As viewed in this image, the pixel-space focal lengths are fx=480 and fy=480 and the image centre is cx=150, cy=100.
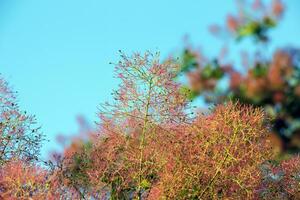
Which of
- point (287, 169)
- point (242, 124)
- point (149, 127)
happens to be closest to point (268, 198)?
point (287, 169)

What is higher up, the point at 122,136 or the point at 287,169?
the point at 287,169

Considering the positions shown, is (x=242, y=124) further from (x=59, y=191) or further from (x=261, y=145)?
(x=59, y=191)

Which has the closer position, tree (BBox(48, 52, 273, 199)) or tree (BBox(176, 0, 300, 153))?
tree (BBox(176, 0, 300, 153))

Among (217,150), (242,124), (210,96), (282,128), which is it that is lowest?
(282,128)

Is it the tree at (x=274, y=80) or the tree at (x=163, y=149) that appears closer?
the tree at (x=274, y=80)

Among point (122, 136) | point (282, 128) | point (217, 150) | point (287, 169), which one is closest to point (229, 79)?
point (282, 128)

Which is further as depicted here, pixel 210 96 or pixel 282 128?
pixel 210 96

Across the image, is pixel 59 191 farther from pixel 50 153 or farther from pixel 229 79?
pixel 229 79

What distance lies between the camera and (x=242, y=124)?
4289 millimetres

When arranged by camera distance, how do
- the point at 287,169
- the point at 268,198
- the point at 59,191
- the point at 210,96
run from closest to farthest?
the point at 210,96, the point at 59,191, the point at 268,198, the point at 287,169

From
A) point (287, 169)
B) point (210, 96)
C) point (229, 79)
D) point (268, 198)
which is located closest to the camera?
point (229, 79)

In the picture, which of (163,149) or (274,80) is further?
(163,149)

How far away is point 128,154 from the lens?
4.21 m

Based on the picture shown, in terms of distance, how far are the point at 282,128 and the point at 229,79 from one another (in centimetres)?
37
